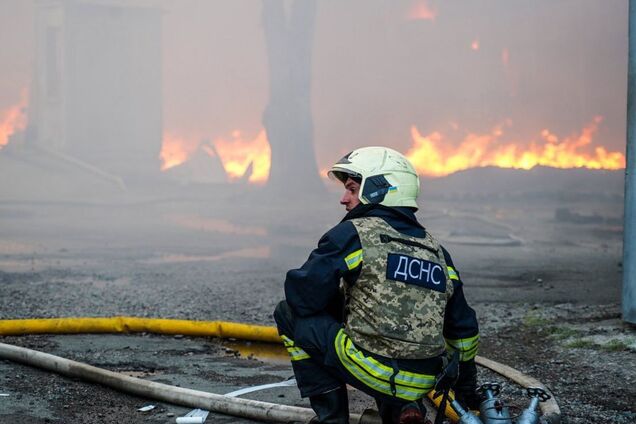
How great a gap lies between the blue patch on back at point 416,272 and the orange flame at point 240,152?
31.7 feet

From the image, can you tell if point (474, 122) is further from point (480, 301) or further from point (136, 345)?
point (136, 345)

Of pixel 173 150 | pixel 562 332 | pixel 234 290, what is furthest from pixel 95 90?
pixel 562 332

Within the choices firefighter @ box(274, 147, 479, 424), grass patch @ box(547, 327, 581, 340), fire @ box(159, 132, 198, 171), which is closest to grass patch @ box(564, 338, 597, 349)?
grass patch @ box(547, 327, 581, 340)

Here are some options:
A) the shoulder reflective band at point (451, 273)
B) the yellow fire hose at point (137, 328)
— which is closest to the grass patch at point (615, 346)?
the yellow fire hose at point (137, 328)

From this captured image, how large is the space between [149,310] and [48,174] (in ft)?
14.4

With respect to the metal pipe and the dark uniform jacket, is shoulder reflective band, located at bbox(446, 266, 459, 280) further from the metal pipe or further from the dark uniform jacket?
the metal pipe

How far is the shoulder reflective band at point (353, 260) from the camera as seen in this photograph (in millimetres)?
3014

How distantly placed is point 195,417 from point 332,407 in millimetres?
1080

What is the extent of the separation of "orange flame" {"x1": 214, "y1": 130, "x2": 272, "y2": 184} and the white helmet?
941 cm

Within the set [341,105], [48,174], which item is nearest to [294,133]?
[341,105]

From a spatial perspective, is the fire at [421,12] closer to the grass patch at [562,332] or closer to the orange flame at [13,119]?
the orange flame at [13,119]

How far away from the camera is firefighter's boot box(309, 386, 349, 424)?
3.19m

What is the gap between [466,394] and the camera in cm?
335

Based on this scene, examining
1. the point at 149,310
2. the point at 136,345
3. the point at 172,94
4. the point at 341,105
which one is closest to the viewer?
the point at 136,345
